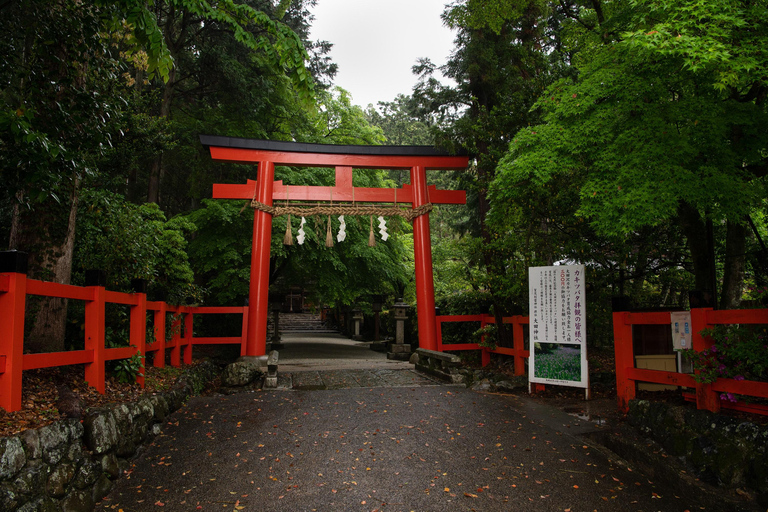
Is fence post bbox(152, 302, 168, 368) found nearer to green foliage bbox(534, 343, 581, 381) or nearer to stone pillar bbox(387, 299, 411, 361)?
green foliage bbox(534, 343, 581, 381)

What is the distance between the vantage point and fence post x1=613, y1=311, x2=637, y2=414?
213 inches

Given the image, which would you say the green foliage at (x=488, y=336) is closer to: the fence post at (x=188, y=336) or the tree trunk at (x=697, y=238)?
the tree trunk at (x=697, y=238)

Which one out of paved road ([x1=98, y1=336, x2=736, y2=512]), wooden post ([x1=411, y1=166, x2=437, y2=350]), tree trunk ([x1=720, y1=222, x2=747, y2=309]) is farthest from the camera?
wooden post ([x1=411, y1=166, x2=437, y2=350])

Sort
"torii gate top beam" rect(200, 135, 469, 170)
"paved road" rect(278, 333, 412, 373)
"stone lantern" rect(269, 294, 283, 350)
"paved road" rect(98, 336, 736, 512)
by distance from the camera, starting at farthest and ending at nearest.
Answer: "stone lantern" rect(269, 294, 283, 350) → "paved road" rect(278, 333, 412, 373) → "torii gate top beam" rect(200, 135, 469, 170) → "paved road" rect(98, 336, 736, 512)

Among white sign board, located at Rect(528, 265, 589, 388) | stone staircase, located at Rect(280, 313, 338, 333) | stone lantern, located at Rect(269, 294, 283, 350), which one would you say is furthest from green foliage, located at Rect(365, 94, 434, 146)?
white sign board, located at Rect(528, 265, 589, 388)

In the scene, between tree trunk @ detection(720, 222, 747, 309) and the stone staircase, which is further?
the stone staircase

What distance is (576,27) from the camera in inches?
323

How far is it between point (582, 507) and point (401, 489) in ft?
4.57

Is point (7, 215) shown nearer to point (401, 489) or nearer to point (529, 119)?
point (401, 489)

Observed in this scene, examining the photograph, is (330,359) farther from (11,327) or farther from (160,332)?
(11,327)

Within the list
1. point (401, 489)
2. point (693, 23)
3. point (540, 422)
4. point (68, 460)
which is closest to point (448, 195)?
point (540, 422)

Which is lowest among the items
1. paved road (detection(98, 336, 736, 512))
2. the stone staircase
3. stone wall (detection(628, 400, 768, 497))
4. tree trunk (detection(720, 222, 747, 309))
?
the stone staircase

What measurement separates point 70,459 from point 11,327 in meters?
1.02

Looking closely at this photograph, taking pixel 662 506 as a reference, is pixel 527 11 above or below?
above
